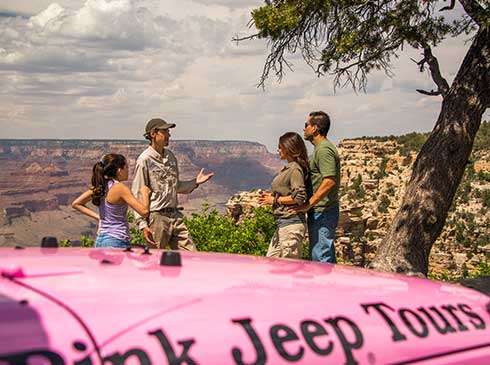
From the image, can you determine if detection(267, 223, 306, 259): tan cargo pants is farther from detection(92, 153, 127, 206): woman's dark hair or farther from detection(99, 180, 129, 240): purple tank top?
detection(92, 153, 127, 206): woman's dark hair

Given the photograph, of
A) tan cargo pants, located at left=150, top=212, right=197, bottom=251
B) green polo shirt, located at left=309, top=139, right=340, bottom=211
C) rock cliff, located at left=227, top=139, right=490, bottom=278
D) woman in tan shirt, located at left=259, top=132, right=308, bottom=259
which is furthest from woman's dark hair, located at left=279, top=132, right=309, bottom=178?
rock cliff, located at left=227, top=139, right=490, bottom=278

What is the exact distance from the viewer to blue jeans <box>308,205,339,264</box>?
6.31 m

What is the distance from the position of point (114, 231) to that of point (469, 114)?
572 centimetres

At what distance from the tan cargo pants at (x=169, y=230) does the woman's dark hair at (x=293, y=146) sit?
1232 mm

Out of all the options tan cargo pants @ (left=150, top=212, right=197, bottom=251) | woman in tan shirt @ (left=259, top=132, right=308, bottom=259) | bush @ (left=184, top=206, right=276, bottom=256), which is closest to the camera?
woman in tan shirt @ (left=259, top=132, right=308, bottom=259)

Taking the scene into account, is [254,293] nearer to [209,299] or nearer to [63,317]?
[209,299]

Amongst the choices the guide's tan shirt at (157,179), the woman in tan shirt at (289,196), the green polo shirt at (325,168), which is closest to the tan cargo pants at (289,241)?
the woman in tan shirt at (289,196)

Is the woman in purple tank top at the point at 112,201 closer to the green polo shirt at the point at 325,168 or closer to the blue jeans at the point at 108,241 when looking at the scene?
the blue jeans at the point at 108,241

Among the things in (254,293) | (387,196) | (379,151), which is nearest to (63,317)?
(254,293)

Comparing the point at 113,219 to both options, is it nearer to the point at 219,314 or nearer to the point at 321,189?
the point at 321,189

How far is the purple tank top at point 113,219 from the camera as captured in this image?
5754 mm

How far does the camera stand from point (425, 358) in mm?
1978

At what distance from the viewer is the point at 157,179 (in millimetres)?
6363

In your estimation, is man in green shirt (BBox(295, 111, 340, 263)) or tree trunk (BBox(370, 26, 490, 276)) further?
tree trunk (BBox(370, 26, 490, 276))
